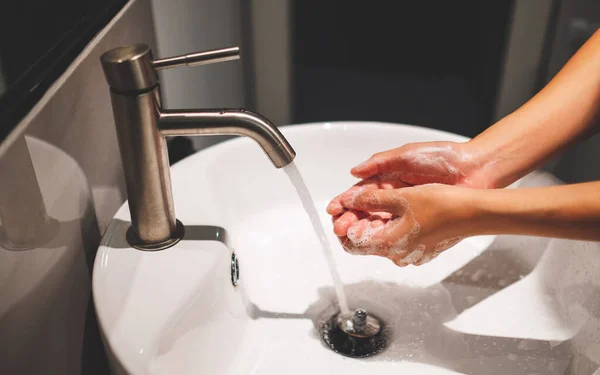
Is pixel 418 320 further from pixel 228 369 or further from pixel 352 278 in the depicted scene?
pixel 228 369

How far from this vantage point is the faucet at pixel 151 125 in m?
0.47

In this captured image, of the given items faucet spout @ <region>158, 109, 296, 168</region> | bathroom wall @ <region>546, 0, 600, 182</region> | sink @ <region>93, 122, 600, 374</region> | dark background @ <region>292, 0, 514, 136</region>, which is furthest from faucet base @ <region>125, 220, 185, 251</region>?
dark background @ <region>292, 0, 514, 136</region>

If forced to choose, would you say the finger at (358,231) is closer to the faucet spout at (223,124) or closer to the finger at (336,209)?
the finger at (336,209)

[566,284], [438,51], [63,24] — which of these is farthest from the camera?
[438,51]

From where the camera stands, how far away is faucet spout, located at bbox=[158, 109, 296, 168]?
0.50m

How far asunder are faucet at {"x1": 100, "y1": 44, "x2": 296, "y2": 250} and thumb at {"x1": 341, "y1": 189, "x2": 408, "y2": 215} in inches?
4.2

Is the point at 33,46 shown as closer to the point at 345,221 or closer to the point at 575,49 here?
the point at 345,221

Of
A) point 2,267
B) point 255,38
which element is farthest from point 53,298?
point 255,38

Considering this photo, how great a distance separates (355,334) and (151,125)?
0.33 metres

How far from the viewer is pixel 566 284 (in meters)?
0.63

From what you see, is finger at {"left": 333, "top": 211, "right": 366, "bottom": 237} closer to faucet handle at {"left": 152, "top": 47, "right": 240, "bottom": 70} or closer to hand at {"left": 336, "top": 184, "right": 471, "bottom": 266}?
hand at {"left": 336, "top": 184, "right": 471, "bottom": 266}

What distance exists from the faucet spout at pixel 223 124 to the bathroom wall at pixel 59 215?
10cm

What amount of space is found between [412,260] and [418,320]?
11cm

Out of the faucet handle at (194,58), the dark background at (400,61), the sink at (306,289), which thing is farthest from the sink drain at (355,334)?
the dark background at (400,61)
